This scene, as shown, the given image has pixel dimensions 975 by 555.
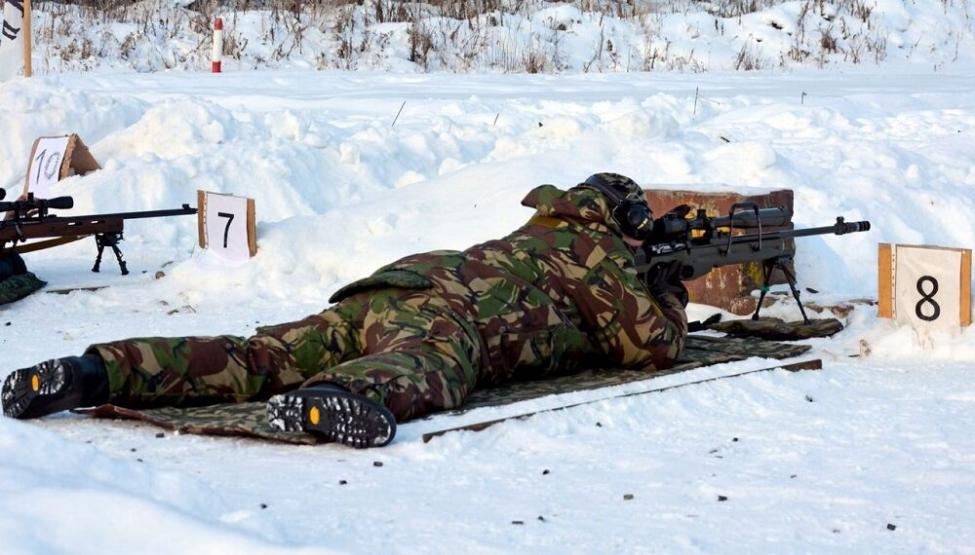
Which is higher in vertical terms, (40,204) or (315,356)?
(40,204)

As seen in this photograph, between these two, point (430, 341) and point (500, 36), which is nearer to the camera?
point (430, 341)

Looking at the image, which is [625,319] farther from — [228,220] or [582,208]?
[228,220]

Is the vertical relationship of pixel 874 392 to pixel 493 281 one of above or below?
below

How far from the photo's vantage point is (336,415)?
493 cm

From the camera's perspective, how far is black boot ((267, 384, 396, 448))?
16.1ft

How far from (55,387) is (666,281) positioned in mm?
2607

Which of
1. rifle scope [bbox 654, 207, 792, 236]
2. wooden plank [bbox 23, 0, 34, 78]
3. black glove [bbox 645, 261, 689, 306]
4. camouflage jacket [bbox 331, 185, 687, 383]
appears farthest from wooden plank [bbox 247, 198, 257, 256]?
wooden plank [bbox 23, 0, 34, 78]

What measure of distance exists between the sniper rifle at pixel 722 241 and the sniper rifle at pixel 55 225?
4111 mm

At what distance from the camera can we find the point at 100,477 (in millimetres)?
3635

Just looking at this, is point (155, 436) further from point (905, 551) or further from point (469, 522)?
point (905, 551)

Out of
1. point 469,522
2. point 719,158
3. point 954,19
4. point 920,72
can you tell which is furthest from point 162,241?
point 954,19

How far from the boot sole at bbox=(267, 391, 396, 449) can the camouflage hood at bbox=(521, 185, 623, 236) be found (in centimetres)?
Answer: 159

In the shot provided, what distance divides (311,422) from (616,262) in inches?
65.1

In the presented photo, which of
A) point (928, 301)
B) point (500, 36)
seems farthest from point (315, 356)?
point (500, 36)
